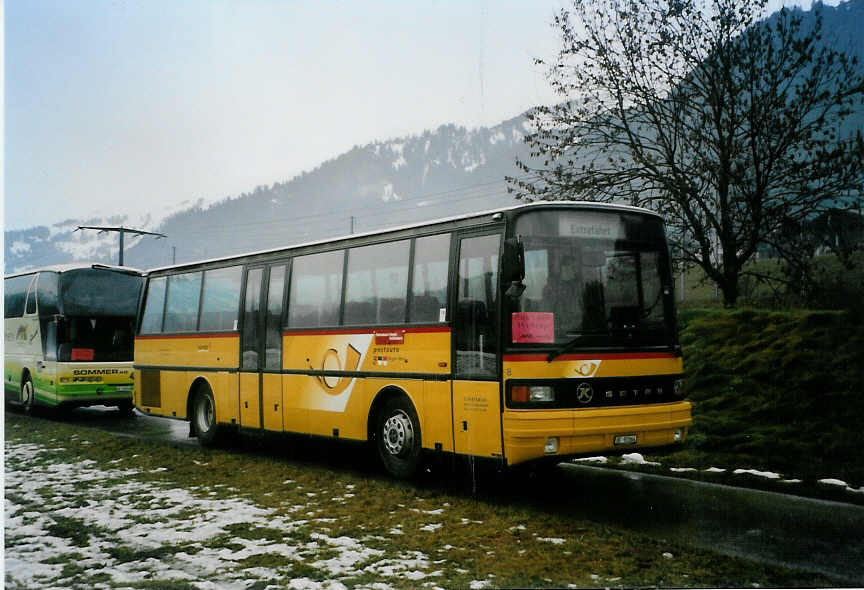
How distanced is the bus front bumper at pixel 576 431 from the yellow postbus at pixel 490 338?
0.05 ft

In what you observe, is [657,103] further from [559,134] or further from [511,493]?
[511,493]

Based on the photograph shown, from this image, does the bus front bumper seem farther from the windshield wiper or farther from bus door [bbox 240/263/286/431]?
bus door [bbox 240/263/286/431]

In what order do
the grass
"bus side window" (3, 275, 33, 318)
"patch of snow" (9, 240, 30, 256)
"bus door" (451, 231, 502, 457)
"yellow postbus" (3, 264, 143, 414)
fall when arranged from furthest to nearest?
"patch of snow" (9, 240, 30, 256) → "bus side window" (3, 275, 33, 318) → "yellow postbus" (3, 264, 143, 414) → "bus door" (451, 231, 502, 457) → the grass

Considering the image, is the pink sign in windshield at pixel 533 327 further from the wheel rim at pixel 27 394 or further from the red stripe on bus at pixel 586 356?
the wheel rim at pixel 27 394

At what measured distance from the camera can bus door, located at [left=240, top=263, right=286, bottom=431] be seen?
42.1 feet

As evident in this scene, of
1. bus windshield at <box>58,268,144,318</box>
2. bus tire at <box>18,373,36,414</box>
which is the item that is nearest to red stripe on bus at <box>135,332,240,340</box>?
bus windshield at <box>58,268,144,318</box>

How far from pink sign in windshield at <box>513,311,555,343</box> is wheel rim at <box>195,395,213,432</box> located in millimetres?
7417

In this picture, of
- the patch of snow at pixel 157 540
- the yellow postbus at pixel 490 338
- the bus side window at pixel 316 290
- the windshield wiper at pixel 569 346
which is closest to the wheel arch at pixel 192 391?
→ the yellow postbus at pixel 490 338

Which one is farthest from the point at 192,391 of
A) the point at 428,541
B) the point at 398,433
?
the point at 428,541

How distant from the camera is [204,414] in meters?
14.7

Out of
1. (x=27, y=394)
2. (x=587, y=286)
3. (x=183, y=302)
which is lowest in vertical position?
(x=27, y=394)

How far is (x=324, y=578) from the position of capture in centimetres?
597

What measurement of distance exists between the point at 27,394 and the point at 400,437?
14170mm

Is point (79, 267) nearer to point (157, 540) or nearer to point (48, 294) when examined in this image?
point (48, 294)
